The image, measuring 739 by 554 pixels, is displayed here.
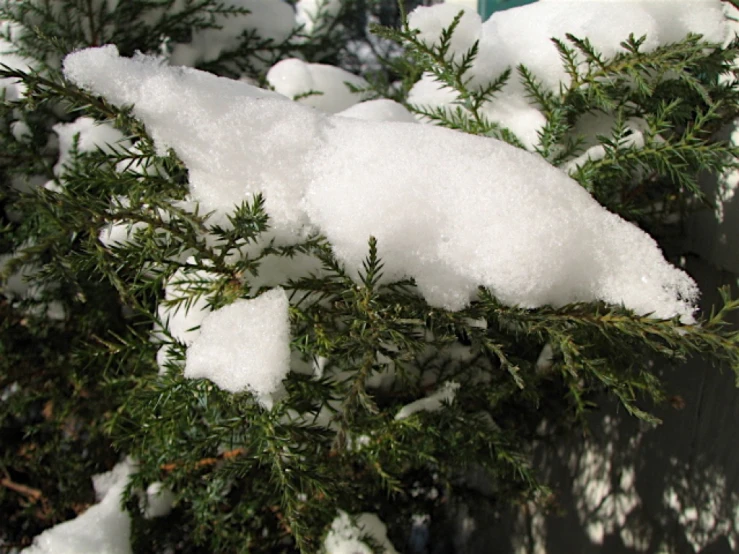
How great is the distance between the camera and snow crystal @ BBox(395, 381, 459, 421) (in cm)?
139

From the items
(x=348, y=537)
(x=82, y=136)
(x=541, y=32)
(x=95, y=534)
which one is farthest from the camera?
(x=82, y=136)

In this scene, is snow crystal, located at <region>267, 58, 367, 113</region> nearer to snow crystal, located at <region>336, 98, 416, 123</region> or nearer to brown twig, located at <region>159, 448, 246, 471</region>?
snow crystal, located at <region>336, 98, 416, 123</region>

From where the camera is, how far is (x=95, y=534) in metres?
1.58

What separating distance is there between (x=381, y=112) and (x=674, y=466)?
1350 mm

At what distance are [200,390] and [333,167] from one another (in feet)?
1.45

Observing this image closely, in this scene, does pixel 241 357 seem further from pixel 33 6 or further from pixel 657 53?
pixel 33 6

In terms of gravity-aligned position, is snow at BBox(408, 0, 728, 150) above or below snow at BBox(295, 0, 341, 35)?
above

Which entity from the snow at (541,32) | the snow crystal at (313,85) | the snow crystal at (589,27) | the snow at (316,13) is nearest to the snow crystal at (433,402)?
the snow at (541,32)

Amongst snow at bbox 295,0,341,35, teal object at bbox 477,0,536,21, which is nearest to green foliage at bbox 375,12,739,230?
teal object at bbox 477,0,536,21

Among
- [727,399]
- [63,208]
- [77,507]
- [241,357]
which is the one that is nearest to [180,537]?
[77,507]

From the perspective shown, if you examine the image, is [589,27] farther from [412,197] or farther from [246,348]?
[246,348]

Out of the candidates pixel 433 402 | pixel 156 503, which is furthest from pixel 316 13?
pixel 156 503

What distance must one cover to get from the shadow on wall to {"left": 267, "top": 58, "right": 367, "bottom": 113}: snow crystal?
1214mm

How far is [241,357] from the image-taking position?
889 millimetres
